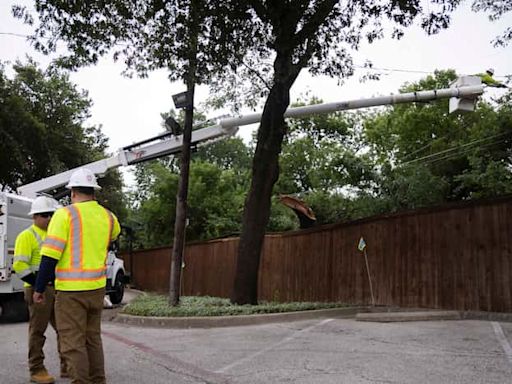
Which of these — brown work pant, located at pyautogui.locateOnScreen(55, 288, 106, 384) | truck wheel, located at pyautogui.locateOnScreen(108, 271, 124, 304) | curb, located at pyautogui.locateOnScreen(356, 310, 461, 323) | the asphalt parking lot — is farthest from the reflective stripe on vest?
truck wheel, located at pyautogui.locateOnScreen(108, 271, 124, 304)

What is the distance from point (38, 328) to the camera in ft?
18.9

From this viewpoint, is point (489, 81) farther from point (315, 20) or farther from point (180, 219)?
point (180, 219)

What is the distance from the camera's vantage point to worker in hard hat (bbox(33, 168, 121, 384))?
4648 millimetres

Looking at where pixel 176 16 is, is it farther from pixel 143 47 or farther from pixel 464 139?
pixel 464 139

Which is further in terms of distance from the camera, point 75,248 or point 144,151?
point 144,151

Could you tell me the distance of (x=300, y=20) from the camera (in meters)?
11.9

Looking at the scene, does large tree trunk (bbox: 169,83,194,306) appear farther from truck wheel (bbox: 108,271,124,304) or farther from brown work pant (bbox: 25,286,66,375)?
brown work pant (bbox: 25,286,66,375)

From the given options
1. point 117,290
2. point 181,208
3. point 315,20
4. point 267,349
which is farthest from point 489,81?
point 117,290

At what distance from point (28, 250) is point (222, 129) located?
1027 cm

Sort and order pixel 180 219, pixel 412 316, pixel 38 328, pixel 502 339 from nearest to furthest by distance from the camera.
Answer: pixel 38 328 → pixel 502 339 → pixel 412 316 → pixel 180 219

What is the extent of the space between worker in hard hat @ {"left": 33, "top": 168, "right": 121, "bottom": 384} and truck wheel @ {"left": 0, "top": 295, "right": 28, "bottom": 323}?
7808 millimetres

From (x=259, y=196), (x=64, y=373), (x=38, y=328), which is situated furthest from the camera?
(x=259, y=196)

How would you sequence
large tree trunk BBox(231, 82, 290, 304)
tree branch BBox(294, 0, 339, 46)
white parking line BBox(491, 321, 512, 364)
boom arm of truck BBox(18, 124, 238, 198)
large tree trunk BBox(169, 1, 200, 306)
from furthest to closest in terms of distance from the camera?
boom arm of truck BBox(18, 124, 238, 198)
large tree trunk BBox(169, 1, 200, 306)
large tree trunk BBox(231, 82, 290, 304)
tree branch BBox(294, 0, 339, 46)
white parking line BBox(491, 321, 512, 364)

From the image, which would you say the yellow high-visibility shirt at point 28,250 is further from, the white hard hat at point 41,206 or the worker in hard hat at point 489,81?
the worker in hard hat at point 489,81
